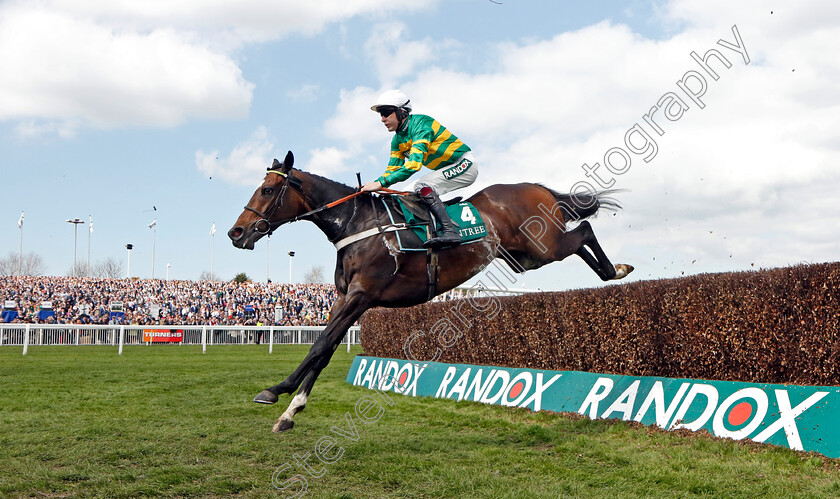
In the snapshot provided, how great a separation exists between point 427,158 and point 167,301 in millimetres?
29939

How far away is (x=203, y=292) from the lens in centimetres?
3522

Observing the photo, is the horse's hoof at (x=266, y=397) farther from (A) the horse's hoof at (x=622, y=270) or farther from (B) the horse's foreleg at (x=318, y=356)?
(A) the horse's hoof at (x=622, y=270)

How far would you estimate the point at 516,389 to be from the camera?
807 cm

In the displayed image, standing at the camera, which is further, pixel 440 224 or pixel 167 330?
pixel 167 330

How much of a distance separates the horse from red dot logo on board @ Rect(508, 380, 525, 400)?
272 cm

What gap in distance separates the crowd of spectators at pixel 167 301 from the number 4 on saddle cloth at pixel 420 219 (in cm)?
2280

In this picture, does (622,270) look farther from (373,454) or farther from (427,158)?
(373,454)

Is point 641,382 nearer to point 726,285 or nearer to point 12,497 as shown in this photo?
point 726,285

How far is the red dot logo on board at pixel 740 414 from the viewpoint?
5.19m

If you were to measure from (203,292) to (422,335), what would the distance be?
2674 centimetres

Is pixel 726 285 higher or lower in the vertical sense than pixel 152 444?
higher

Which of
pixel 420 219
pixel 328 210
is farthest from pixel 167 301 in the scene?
pixel 420 219

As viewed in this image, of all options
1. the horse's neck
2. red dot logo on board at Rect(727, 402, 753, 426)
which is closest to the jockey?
the horse's neck

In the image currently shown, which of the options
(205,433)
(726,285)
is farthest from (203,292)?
(726,285)
